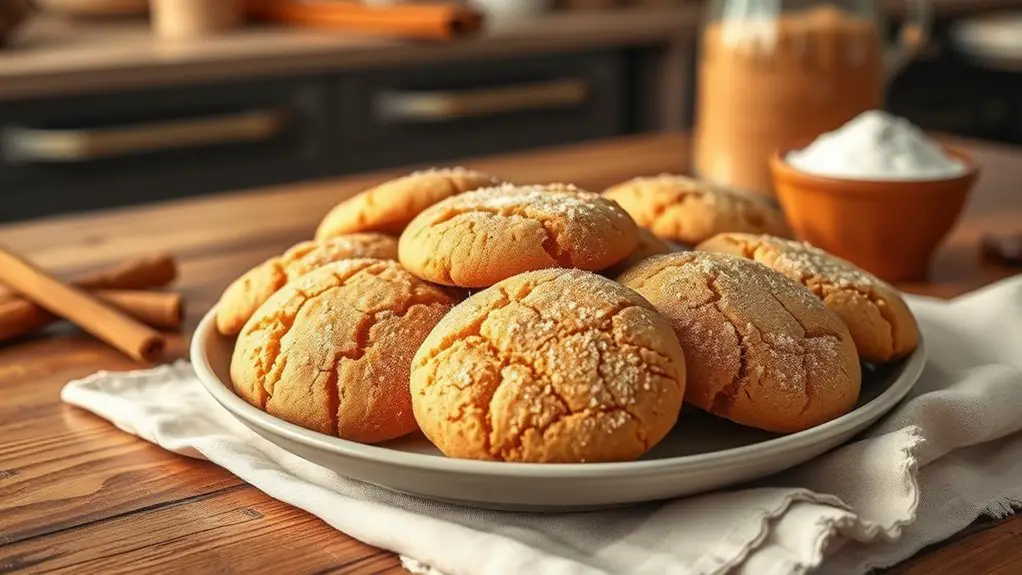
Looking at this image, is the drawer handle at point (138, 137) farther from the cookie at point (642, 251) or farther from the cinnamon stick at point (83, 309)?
the cookie at point (642, 251)

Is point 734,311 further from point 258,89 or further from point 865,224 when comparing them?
point 258,89

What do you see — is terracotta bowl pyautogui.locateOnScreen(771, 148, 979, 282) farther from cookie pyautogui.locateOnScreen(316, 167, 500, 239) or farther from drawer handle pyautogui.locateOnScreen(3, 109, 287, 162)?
drawer handle pyautogui.locateOnScreen(3, 109, 287, 162)

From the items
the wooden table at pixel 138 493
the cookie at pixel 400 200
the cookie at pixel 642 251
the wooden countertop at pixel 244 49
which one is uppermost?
the cookie at pixel 400 200

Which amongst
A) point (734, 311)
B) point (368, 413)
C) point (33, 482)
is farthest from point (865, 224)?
point (33, 482)

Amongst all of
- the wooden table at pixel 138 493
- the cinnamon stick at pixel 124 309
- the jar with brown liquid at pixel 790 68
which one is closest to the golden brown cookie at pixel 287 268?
the wooden table at pixel 138 493

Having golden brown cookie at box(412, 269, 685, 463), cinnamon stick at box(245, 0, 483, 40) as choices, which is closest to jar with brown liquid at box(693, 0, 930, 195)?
golden brown cookie at box(412, 269, 685, 463)
